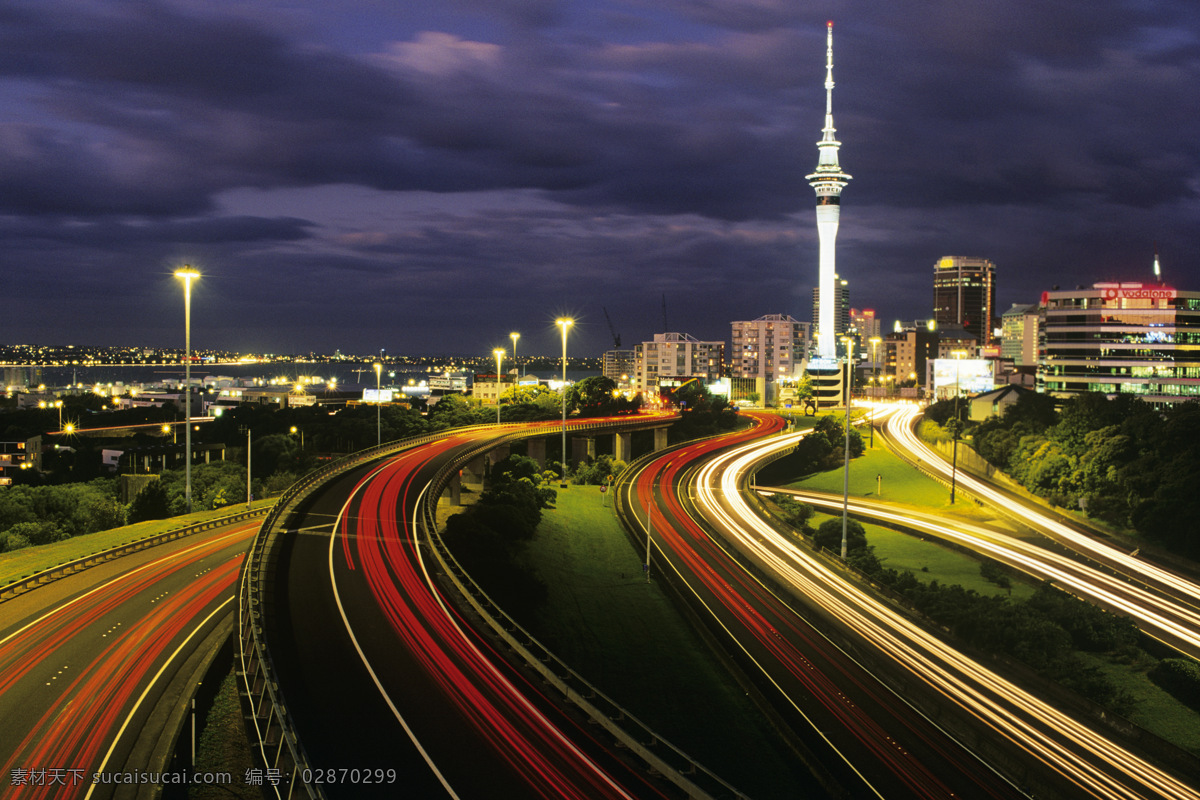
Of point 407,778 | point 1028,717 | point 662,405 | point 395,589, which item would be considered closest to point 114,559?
point 395,589

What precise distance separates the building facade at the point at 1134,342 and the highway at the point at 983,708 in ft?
311

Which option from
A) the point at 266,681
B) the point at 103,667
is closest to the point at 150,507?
the point at 103,667

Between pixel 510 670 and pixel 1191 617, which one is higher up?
pixel 510 670

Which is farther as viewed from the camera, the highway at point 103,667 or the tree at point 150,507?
the tree at point 150,507

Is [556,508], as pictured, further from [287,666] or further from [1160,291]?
[1160,291]

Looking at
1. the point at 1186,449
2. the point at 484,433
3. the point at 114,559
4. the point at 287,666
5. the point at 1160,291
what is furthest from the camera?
the point at 1160,291

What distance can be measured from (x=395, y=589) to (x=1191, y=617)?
4329 centimetres

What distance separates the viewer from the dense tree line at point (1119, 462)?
60.5 meters

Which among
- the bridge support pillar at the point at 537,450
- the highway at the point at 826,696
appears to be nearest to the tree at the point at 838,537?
the highway at the point at 826,696

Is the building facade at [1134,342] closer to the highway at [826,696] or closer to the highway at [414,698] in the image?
the highway at [826,696]

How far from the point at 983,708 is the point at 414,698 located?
2190 centimetres

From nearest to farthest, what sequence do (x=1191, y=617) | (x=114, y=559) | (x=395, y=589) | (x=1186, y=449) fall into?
1. (x=395, y=589)
2. (x=114, y=559)
3. (x=1191, y=617)
4. (x=1186, y=449)

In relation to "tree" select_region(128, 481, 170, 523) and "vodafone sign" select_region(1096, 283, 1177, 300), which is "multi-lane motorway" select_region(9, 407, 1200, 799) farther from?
"vodafone sign" select_region(1096, 283, 1177, 300)

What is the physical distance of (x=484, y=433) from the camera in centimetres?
8612
